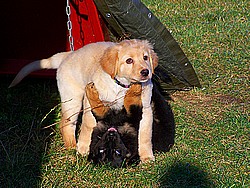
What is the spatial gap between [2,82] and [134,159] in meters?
2.15

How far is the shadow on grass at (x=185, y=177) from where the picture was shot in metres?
3.73

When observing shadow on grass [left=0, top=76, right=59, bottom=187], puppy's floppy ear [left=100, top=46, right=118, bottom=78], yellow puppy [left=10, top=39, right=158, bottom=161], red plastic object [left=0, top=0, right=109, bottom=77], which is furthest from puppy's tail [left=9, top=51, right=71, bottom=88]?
red plastic object [left=0, top=0, right=109, bottom=77]

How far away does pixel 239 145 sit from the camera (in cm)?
433

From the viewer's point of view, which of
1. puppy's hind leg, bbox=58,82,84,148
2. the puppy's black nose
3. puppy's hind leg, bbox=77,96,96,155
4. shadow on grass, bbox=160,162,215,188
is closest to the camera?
the puppy's black nose

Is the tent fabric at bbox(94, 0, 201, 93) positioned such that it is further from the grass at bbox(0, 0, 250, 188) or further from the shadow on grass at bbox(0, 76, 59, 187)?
the shadow on grass at bbox(0, 76, 59, 187)

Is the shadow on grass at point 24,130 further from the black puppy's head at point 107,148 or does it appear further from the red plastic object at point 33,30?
the red plastic object at point 33,30

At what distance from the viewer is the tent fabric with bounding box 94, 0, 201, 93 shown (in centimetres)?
417

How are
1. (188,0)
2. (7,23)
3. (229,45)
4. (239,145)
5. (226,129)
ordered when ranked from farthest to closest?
1. (188,0)
2. (229,45)
3. (7,23)
4. (226,129)
5. (239,145)

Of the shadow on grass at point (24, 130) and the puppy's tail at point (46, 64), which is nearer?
the shadow on grass at point (24, 130)

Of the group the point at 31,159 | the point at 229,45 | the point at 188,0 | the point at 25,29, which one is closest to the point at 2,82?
the point at 25,29

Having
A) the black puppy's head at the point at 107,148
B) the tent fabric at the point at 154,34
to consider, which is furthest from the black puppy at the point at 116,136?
the tent fabric at the point at 154,34

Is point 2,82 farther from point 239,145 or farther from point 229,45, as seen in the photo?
point 229,45

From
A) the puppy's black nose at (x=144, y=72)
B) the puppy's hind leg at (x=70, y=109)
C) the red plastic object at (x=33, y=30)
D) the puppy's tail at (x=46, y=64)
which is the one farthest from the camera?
the red plastic object at (x=33, y=30)

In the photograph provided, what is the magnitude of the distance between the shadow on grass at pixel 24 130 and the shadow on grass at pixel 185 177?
0.91m
